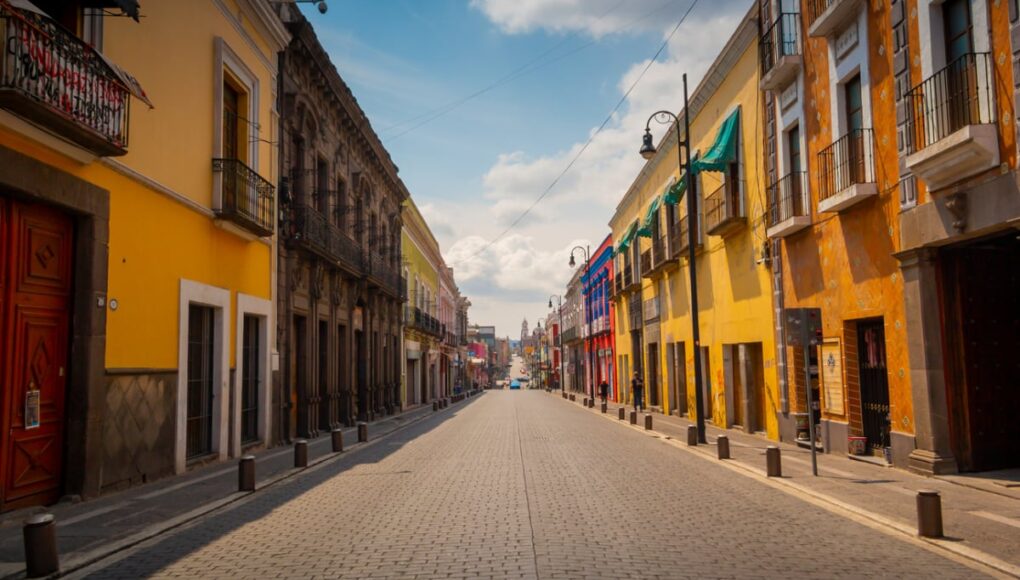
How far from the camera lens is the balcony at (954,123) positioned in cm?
981

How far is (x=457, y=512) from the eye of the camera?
28.6 ft

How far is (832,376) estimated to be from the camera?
1475 centimetres

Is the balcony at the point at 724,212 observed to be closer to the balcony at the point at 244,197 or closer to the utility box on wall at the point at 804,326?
the utility box on wall at the point at 804,326

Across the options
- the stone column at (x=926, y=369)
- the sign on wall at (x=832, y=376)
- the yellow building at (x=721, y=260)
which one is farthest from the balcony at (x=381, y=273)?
the stone column at (x=926, y=369)

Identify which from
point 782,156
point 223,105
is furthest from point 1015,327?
point 223,105

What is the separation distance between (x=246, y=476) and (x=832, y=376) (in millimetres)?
10564

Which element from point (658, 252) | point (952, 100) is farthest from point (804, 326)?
point (658, 252)

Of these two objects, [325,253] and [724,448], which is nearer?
[724,448]

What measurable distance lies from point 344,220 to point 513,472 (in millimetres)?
14672

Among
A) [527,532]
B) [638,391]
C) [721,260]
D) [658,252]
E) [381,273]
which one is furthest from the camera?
[638,391]

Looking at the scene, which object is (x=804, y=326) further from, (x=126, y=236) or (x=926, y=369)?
(x=126, y=236)

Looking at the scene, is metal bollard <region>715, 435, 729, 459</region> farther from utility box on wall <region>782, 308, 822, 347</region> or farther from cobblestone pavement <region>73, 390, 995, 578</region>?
utility box on wall <region>782, 308, 822, 347</region>

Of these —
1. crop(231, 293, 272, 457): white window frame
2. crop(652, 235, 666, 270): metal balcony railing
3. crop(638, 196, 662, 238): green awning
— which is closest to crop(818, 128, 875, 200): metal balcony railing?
crop(231, 293, 272, 457): white window frame

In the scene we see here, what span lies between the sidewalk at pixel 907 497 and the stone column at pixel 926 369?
0.32m
